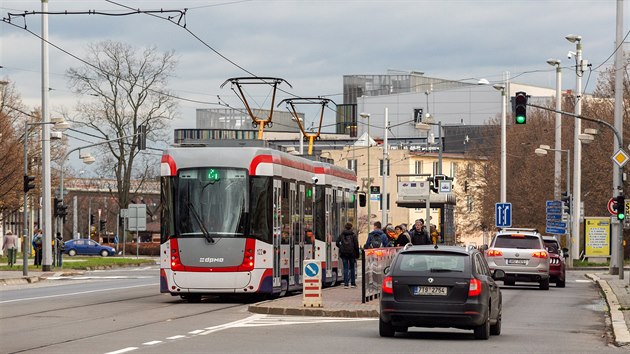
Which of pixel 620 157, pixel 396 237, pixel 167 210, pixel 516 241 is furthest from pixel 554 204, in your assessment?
pixel 167 210

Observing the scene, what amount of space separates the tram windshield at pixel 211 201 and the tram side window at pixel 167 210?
12 centimetres

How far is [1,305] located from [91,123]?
6023 cm

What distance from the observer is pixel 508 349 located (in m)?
18.4

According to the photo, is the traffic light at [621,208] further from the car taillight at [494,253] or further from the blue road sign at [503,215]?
the blue road sign at [503,215]

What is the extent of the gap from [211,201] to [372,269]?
12.4ft

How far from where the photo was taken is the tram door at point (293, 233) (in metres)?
32.0

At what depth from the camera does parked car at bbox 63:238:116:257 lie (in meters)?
99.0

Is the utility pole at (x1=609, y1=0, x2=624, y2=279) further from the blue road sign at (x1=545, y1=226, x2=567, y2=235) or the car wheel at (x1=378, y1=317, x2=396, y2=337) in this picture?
the car wheel at (x1=378, y1=317, x2=396, y2=337)

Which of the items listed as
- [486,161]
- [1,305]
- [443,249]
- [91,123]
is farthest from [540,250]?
[486,161]

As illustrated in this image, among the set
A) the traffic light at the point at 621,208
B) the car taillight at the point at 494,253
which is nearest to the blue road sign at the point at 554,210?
the traffic light at the point at 621,208

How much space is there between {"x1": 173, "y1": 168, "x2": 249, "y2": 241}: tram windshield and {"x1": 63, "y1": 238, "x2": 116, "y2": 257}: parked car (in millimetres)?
70291

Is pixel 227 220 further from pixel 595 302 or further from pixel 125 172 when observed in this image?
pixel 125 172

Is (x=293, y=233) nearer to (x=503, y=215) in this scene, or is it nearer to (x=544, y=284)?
(x=544, y=284)

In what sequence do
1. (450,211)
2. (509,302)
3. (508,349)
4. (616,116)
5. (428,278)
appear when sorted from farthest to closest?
(450,211) < (616,116) < (509,302) < (428,278) < (508,349)
